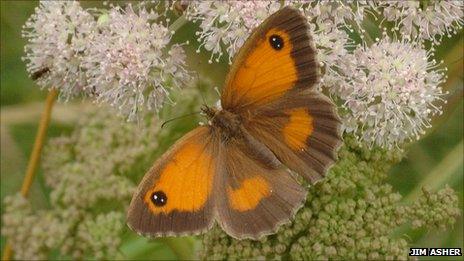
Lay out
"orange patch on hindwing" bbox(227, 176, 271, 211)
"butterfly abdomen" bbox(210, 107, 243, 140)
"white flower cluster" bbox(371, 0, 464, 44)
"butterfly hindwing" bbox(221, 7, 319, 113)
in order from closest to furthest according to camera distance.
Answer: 1. "butterfly hindwing" bbox(221, 7, 319, 113)
2. "orange patch on hindwing" bbox(227, 176, 271, 211)
3. "butterfly abdomen" bbox(210, 107, 243, 140)
4. "white flower cluster" bbox(371, 0, 464, 44)

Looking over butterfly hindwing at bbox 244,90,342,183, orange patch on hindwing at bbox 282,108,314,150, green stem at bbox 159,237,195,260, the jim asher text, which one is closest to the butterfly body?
butterfly hindwing at bbox 244,90,342,183

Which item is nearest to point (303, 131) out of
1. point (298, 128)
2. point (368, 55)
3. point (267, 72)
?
point (298, 128)

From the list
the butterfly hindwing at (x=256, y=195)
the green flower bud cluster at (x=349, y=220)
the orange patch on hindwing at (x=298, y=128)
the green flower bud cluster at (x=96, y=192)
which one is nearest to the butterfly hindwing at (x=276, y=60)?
the orange patch on hindwing at (x=298, y=128)

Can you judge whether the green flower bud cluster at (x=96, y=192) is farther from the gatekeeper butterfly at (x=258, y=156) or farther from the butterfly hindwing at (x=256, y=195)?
the butterfly hindwing at (x=256, y=195)

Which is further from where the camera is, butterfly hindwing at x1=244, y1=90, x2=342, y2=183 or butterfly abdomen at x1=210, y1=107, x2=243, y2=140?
butterfly abdomen at x1=210, y1=107, x2=243, y2=140

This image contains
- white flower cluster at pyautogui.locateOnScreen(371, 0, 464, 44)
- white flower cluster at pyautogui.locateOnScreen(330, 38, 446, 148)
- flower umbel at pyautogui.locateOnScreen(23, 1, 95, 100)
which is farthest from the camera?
flower umbel at pyautogui.locateOnScreen(23, 1, 95, 100)

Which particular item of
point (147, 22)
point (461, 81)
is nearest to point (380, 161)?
point (461, 81)

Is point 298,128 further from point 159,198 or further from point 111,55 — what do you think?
point 111,55

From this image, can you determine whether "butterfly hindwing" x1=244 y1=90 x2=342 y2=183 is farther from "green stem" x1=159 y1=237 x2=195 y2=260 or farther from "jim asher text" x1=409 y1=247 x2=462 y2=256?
"jim asher text" x1=409 y1=247 x2=462 y2=256
